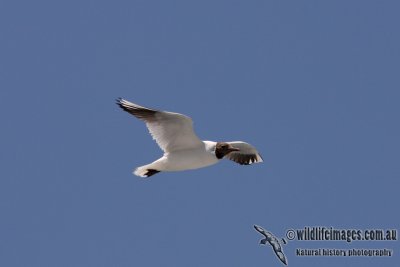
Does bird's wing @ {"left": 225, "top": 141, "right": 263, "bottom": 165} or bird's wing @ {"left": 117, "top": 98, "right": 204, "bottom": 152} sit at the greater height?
bird's wing @ {"left": 117, "top": 98, "right": 204, "bottom": 152}

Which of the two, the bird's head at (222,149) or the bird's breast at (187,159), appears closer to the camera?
the bird's breast at (187,159)

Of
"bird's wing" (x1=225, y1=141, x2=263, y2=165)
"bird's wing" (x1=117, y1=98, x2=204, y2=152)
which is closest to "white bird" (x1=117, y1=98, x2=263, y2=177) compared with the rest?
"bird's wing" (x1=117, y1=98, x2=204, y2=152)

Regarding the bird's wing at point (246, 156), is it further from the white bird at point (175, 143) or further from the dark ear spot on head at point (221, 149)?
the white bird at point (175, 143)

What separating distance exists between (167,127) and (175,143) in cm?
40

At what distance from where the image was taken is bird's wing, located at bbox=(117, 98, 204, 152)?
19.2 metres

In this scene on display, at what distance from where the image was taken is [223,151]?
19969mm

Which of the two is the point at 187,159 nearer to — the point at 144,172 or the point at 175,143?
the point at 175,143

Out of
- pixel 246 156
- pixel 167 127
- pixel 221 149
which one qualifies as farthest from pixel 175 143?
pixel 246 156

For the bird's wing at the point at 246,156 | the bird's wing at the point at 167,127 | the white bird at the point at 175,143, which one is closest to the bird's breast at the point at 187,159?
the white bird at the point at 175,143

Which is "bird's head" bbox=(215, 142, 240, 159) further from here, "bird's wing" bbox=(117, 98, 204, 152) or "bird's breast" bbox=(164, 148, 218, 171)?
"bird's wing" bbox=(117, 98, 204, 152)

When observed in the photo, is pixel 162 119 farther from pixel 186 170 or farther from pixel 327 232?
pixel 327 232

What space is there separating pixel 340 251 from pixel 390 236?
1106mm

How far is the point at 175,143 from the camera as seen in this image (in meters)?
19.6

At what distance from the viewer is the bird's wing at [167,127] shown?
1920cm
